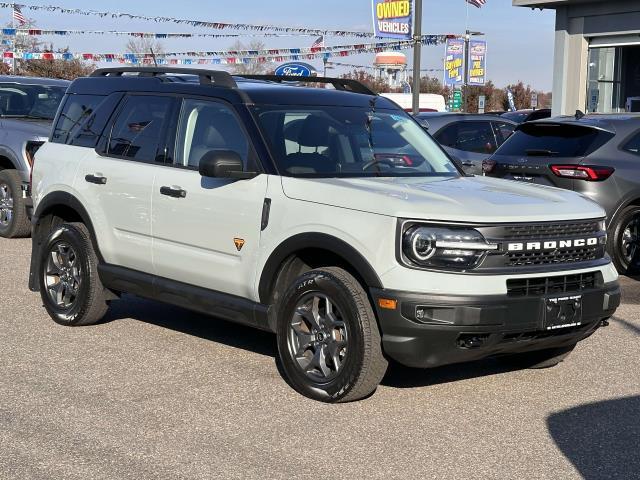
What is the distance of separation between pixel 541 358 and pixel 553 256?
3.77 feet

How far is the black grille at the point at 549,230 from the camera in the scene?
215 inches

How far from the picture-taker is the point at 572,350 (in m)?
6.74

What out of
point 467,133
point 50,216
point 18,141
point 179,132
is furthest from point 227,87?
point 467,133

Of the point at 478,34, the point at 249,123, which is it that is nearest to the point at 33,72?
the point at 478,34

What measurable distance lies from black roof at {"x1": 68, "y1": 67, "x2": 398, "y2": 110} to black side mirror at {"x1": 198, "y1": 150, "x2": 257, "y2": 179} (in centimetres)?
49

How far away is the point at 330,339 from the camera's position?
5750 millimetres

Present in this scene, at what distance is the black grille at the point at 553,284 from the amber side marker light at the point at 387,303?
2.01 ft

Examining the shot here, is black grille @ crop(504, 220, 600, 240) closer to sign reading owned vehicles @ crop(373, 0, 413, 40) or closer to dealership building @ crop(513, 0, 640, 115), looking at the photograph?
dealership building @ crop(513, 0, 640, 115)

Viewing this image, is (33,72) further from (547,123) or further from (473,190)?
(473,190)

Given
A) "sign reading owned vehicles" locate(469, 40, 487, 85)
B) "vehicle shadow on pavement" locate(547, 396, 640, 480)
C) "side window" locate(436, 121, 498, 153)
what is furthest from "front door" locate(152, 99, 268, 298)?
"sign reading owned vehicles" locate(469, 40, 487, 85)

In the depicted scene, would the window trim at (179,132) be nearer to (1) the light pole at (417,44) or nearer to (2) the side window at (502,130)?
(2) the side window at (502,130)

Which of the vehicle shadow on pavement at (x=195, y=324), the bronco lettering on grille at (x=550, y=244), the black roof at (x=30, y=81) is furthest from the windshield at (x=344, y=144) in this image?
the black roof at (x=30, y=81)

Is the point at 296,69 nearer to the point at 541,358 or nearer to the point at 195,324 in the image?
the point at 195,324

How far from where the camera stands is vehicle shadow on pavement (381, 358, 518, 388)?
6.27 meters
